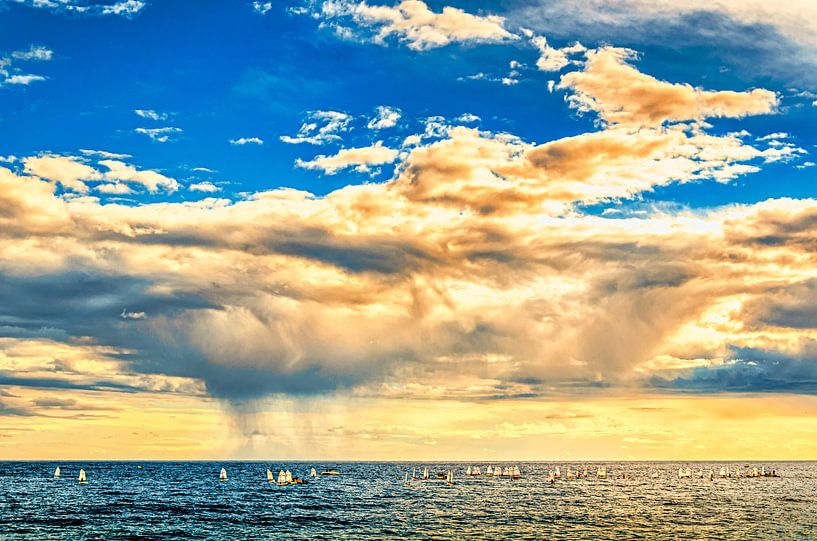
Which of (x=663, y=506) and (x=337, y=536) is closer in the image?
(x=337, y=536)

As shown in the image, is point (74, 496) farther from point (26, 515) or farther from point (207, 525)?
point (207, 525)

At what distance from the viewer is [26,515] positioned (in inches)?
4264

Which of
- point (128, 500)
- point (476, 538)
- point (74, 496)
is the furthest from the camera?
point (74, 496)

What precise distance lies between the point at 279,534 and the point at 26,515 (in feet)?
148

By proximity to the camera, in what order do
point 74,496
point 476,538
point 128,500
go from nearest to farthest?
point 476,538, point 128,500, point 74,496

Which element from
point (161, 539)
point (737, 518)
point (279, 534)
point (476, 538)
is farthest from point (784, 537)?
point (161, 539)

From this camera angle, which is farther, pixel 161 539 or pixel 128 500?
pixel 128 500

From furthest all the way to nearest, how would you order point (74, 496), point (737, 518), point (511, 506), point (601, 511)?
1. point (74, 496)
2. point (511, 506)
3. point (601, 511)
4. point (737, 518)

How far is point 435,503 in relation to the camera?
126312 mm

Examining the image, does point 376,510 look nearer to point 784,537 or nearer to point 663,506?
point 663,506

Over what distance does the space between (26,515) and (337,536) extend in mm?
51855

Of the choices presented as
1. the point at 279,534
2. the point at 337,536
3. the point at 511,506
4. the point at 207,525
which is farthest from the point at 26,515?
the point at 511,506

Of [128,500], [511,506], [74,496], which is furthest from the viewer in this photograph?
[74,496]

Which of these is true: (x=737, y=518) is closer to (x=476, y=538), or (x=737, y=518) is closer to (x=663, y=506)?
(x=663, y=506)
